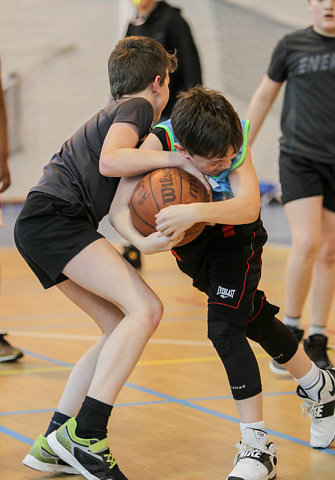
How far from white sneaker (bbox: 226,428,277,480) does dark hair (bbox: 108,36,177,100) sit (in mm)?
1187

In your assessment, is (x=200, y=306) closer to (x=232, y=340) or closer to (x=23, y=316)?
(x=23, y=316)

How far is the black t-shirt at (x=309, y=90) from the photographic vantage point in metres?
4.04

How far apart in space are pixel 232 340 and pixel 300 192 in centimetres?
148

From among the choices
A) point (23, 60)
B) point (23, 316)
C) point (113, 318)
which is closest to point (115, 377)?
point (113, 318)

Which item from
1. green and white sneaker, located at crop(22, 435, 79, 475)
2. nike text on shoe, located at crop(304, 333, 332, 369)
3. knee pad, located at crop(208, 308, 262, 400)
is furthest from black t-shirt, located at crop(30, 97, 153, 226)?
nike text on shoe, located at crop(304, 333, 332, 369)

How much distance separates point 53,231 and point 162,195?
1.33 feet

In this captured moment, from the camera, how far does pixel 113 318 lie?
2.82 meters

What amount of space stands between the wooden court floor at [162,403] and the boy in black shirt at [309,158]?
397mm

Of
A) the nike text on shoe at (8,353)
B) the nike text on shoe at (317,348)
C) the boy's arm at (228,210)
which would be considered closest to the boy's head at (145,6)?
the nike text on shoe at (8,353)

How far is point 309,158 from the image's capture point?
4012 mm

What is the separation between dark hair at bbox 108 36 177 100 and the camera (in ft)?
8.93

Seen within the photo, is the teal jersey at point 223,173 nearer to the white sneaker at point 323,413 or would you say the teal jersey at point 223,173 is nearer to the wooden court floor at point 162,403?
the white sneaker at point 323,413

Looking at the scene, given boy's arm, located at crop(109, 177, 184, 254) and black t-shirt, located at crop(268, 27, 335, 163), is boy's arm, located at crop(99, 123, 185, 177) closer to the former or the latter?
boy's arm, located at crop(109, 177, 184, 254)

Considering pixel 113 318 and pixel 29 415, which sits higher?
pixel 113 318
